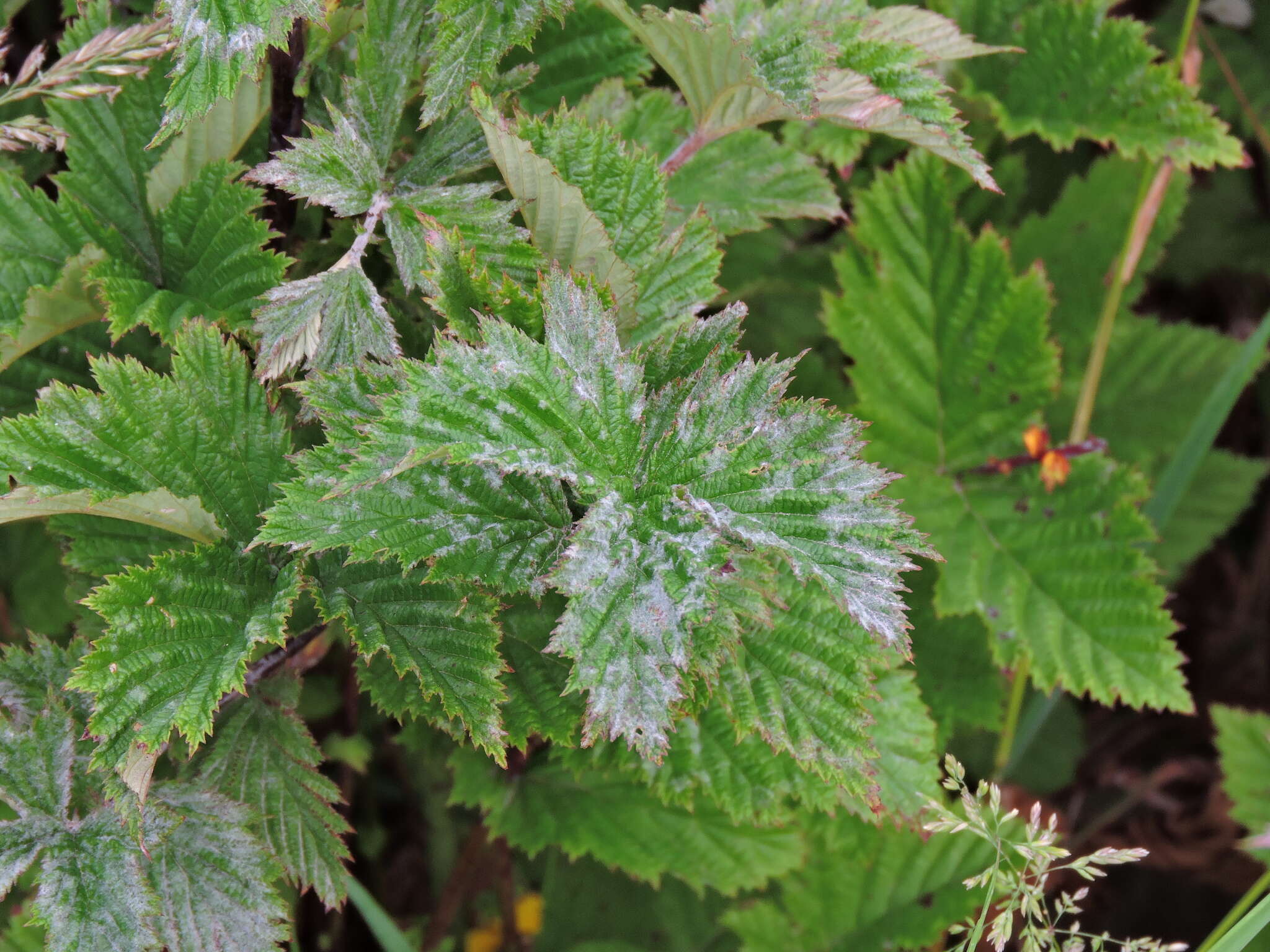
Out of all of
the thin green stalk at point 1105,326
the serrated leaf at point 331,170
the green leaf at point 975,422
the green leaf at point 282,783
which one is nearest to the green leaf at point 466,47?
the serrated leaf at point 331,170

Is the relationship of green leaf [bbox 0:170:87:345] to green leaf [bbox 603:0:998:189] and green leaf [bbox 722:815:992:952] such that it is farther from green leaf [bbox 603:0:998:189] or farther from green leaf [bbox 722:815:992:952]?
green leaf [bbox 722:815:992:952]

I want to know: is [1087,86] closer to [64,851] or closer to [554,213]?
[554,213]

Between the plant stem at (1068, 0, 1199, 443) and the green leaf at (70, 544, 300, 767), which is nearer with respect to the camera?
the green leaf at (70, 544, 300, 767)

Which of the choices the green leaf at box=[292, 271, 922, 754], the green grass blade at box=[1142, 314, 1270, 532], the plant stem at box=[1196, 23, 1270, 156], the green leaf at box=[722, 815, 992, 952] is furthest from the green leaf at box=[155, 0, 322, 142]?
the plant stem at box=[1196, 23, 1270, 156]

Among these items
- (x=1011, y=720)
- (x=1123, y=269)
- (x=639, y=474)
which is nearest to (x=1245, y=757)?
(x=1011, y=720)

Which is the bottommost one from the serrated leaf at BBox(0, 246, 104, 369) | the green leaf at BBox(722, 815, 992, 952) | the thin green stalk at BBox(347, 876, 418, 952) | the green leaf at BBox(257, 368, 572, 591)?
the green leaf at BBox(722, 815, 992, 952)

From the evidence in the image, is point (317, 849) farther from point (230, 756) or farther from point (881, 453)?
point (881, 453)

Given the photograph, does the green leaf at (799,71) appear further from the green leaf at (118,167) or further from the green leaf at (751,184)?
the green leaf at (118,167)
